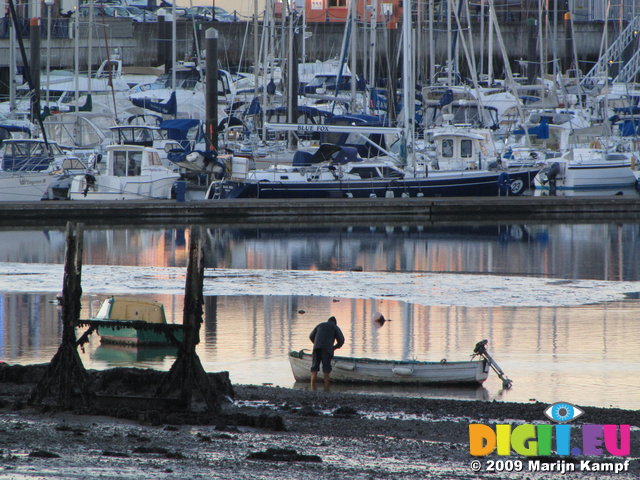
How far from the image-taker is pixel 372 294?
28.8m

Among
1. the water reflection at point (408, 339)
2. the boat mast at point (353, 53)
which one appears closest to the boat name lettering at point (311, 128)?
the boat mast at point (353, 53)

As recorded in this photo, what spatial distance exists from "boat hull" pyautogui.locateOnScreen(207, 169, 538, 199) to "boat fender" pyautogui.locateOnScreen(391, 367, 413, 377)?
90.5ft

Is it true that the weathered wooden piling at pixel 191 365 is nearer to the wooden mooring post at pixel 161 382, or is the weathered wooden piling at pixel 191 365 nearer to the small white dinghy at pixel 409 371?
the wooden mooring post at pixel 161 382

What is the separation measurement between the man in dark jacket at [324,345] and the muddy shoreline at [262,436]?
0.73 metres

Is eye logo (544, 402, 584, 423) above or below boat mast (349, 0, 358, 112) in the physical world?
below

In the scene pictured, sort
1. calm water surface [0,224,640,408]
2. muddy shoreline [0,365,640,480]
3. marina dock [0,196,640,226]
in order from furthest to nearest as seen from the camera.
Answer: marina dock [0,196,640,226]
calm water surface [0,224,640,408]
muddy shoreline [0,365,640,480]

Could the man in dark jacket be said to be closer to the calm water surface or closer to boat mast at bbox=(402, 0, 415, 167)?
the calm water surface

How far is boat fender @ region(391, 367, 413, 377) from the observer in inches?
722

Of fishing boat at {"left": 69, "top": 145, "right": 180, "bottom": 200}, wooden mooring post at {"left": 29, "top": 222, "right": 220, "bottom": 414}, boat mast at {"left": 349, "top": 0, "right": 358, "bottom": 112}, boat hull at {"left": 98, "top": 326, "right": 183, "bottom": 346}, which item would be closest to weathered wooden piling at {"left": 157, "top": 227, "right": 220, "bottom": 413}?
wooden mooring post at {"left": 29, "top": 222, "right": 220, "bottom": 414}

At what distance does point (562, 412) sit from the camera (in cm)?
1611

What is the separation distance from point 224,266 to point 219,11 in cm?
5432

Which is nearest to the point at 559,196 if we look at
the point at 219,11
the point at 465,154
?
the point at 465,154

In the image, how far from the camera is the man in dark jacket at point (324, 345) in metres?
18.0

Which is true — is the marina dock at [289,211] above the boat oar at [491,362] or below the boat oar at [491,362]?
above
